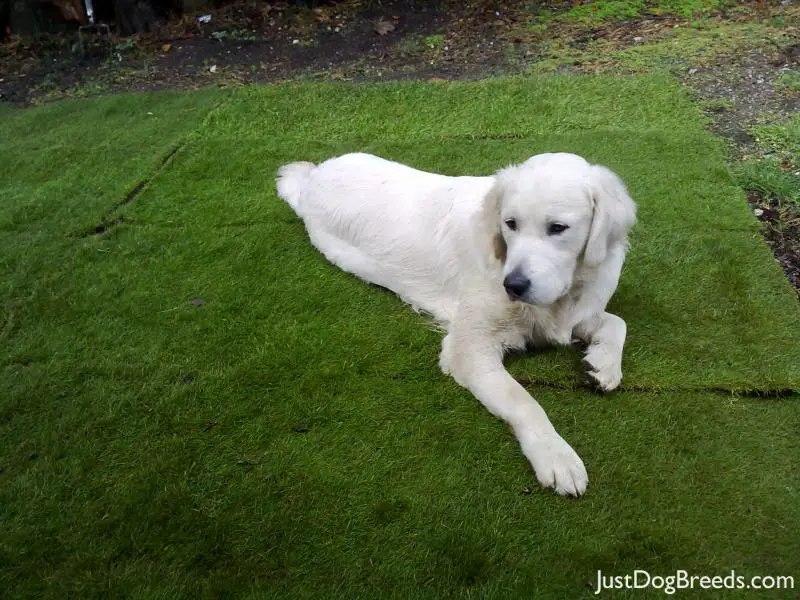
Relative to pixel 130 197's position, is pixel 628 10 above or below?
above

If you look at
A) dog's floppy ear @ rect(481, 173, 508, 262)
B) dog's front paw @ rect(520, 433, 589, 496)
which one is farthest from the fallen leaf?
dog's front paw @ rect(520, 433, 589, 496)

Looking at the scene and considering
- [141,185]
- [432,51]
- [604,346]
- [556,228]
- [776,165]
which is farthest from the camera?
[432,51]

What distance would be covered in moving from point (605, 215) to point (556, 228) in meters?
0.23

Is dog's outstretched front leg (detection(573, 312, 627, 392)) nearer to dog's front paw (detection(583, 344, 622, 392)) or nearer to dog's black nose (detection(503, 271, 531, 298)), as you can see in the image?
dog's front paw (detection(583, 344, 622, 392))

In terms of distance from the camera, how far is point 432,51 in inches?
290

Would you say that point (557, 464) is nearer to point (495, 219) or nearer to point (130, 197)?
point (495, 219)

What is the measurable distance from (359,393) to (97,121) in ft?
16.1

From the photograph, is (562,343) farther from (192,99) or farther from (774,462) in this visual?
(192,99)

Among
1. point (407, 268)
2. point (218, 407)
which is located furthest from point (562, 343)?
point (218, 407)

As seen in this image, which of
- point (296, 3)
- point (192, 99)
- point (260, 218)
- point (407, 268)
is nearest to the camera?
point (407, 268)

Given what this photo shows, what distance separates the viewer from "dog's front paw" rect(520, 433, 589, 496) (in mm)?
2352

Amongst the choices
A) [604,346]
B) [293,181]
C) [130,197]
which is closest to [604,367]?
[604,346]

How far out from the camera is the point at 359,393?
2.89m

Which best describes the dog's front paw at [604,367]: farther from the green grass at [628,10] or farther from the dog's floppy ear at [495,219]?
the green grass at [628,10]
